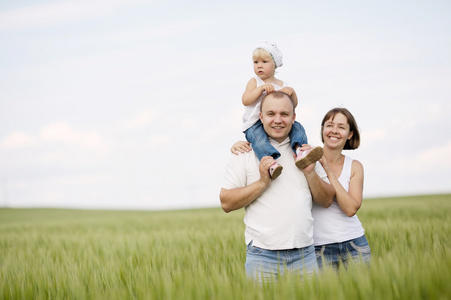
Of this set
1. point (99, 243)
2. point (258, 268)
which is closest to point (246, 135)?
point (258, 268)

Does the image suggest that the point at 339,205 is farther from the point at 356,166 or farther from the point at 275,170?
the point at 275,170

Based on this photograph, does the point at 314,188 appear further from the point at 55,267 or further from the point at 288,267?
the point at 55,267

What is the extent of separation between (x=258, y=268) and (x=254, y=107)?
58.2 inches

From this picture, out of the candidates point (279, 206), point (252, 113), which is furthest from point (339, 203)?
point (252, 113)

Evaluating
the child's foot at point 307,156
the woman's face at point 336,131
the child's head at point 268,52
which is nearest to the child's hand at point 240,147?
the child's foot at point 307,156

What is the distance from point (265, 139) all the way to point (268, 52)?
1.10m

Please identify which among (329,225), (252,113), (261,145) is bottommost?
(329,225)

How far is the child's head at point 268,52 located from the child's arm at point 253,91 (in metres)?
0.25

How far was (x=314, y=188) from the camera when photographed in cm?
343

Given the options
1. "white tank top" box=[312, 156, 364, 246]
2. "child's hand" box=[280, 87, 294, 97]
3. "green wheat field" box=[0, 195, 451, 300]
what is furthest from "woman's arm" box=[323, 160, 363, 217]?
"child's hand" box=[280, 87, 294, 97]

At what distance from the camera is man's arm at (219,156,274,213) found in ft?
10.7

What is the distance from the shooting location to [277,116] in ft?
11.1

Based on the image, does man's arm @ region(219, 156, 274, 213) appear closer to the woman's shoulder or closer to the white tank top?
the white tank top

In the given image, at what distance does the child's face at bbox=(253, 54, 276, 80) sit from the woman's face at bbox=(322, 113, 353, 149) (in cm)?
79
